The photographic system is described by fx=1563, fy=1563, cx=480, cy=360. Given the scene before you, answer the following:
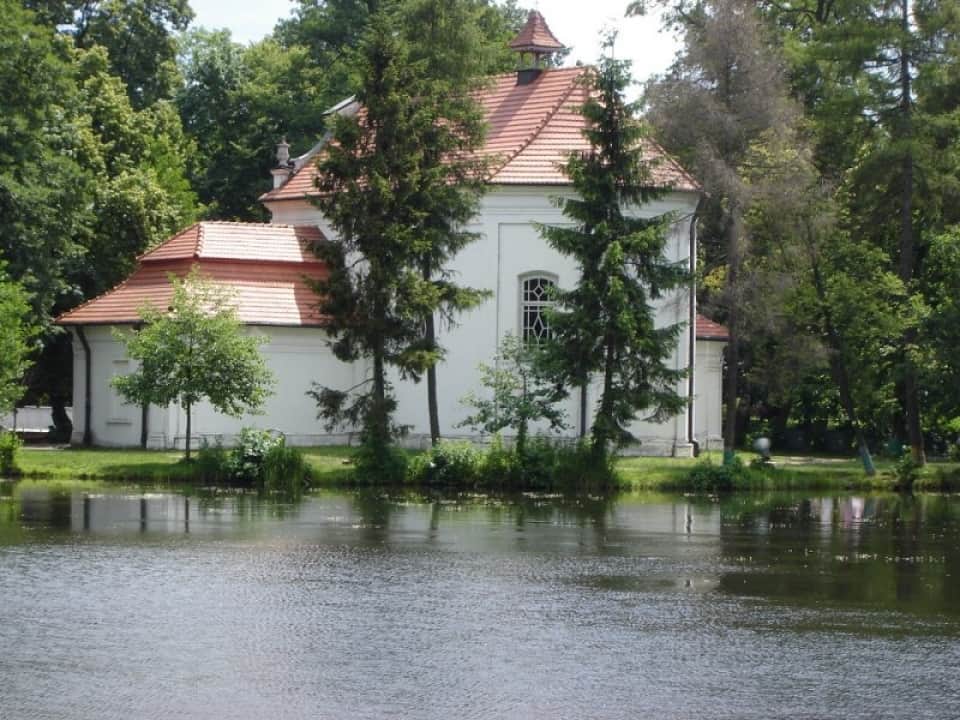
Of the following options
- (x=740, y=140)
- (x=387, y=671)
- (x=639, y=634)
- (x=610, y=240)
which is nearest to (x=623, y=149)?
(x=610, y=240)

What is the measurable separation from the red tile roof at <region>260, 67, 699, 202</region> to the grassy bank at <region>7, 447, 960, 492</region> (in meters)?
6.95

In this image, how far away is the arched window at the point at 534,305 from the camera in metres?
40.1

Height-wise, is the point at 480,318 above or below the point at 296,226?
below

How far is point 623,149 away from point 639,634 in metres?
21.4

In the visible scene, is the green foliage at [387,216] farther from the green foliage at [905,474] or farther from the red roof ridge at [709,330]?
the green foliage at [905,474]

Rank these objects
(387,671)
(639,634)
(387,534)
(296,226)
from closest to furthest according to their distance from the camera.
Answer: (387,671)
(639,634)
(387,534)
(296,226)

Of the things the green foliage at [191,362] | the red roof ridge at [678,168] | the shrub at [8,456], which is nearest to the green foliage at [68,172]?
the shrub at [8,456]

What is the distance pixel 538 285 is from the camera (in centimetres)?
4012

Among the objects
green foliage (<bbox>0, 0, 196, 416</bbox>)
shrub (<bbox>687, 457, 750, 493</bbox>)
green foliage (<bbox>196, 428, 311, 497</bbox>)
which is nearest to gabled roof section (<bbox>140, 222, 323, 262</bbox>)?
green foliage (<bbox>0, 0, 196, 416</bbox>)

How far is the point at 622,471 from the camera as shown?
115 ft

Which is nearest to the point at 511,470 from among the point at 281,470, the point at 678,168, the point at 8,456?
the point at 281,470

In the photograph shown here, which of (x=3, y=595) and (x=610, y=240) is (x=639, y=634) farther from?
(x=610, y=240)

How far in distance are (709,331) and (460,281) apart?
8.89 meters

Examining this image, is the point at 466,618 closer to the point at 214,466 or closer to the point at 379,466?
the point at 379,466
